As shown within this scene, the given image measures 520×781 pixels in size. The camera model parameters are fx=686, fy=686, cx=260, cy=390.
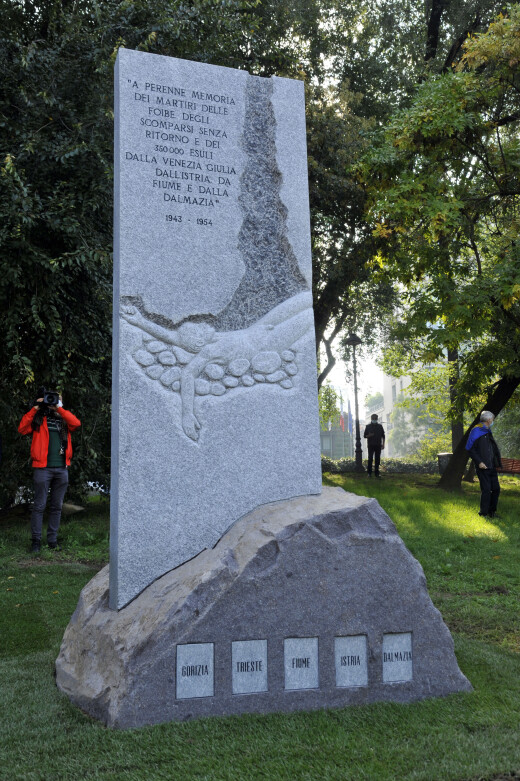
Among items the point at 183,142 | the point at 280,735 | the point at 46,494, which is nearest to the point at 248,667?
the point at 280,735

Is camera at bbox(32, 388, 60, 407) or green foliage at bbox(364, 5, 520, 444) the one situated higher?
green foliage at bbox(364, 5, 520, 444)

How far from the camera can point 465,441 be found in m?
15.5

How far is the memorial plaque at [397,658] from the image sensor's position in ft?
12.9

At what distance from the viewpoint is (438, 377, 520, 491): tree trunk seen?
1483 centimetres

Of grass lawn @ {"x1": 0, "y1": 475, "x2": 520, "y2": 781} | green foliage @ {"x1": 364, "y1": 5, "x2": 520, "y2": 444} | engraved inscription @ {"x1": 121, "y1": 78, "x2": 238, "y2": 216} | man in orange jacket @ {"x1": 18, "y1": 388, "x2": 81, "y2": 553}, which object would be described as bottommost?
grass lawn @ {"x1": 0, "y1": 475, "x2": 520, "y2": 781}

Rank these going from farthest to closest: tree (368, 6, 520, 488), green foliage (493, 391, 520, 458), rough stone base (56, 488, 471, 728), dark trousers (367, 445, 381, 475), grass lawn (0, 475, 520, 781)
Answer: green foliage (493, 391, 520, 458), dark trousers (367, 445, 381, 475), tree (368, 6, 520, 488), rough stone base (56, 488, 471, 728), grass lawn (0, 475, 520, 781)

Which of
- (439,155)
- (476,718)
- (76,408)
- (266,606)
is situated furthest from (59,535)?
(439,155)

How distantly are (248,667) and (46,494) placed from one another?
539 centimetres

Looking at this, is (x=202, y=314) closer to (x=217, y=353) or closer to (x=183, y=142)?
(x=217, y=353)

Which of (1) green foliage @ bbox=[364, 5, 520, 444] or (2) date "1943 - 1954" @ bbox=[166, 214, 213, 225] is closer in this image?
(2) date "1943 - 1954" @ bbox=[166, 214, 213, 225]

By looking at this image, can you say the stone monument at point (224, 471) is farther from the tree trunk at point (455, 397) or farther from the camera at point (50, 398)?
the tree trunk at point (455, 397)

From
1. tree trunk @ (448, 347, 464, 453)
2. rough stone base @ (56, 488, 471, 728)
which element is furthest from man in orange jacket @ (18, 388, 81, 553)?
tree trunk @ (448, 347, 464, 453)

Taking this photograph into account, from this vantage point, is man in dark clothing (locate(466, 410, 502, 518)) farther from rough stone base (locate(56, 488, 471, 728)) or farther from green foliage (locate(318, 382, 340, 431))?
green foliage (locate(318, 382, 340, 431))

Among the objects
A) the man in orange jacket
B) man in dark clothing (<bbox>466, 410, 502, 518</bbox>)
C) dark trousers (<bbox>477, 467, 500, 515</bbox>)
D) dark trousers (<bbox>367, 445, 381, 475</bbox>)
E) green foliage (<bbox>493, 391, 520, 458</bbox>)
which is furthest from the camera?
green foliage (<bbox>493, 391, 520, 458</bbox>)
